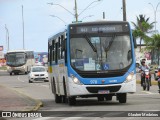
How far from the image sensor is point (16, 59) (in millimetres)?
82938

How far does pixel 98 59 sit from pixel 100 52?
265mm

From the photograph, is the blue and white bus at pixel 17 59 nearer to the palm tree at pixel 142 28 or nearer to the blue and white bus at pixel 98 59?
the palm tree at pixel 142 28

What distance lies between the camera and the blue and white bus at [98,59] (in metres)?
21.3

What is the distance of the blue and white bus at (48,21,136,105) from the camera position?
21.3 meters

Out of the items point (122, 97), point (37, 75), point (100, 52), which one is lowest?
point (122, 97)

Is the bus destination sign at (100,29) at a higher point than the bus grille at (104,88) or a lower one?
higher

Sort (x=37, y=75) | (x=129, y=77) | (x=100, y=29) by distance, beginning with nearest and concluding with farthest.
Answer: (x=129, y=77) → (x=100, y=29) → (x=37, y=75)

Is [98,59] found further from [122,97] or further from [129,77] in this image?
[122,97]

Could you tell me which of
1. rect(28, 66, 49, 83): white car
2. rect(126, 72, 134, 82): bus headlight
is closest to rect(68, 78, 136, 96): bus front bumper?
rect(126, 72, 134, 82): bus headlight

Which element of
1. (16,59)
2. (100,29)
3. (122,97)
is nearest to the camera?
(100,29)

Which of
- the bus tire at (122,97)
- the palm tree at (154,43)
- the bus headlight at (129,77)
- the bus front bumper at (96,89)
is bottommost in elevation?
the bus tire at (122,97)

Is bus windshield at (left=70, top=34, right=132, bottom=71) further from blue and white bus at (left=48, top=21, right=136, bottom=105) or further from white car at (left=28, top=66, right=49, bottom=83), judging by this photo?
white car at (left=28, top=66, right=49, bottom=83)

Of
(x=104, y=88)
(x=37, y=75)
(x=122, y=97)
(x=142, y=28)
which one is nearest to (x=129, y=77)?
(x=104, y=88)

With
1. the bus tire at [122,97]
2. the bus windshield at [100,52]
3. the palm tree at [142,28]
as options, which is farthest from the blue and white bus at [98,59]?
the palm tree at [142,28]
